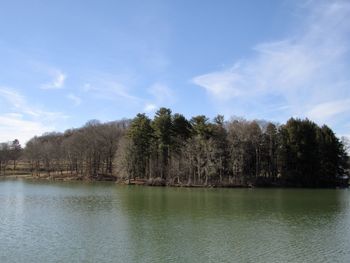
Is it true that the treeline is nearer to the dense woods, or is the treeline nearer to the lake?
the dense woods

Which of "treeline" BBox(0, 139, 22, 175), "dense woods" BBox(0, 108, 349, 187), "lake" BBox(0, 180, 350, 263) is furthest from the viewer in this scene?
"treeline" BBox(0, 139, 22, 175)

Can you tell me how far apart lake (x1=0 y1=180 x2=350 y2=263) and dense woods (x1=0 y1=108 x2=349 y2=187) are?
34.1 m

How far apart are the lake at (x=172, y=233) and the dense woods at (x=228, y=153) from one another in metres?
34.1

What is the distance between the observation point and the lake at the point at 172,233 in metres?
21.0

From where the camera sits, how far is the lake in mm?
20953

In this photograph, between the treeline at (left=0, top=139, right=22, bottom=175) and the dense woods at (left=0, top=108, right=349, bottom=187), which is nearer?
the dense woods at (left=0, top=108, right=349, bottom=187)

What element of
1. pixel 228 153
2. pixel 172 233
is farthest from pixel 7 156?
pixel 172 233

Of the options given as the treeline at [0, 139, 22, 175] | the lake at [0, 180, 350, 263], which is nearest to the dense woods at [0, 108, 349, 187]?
the lake at [0, 180, 350, 263]

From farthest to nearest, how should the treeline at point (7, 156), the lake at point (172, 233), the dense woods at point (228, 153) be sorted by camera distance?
Result: the treeline at point (7, 156), the dense woods at point (228, 153), the lake at point (172, 233)

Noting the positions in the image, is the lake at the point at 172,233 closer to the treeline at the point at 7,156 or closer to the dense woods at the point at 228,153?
the dense woods at the point at 228,153

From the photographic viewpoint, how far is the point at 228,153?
3049 inches

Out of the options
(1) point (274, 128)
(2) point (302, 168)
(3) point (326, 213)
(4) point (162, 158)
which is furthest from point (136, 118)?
(3) point (326, 213)

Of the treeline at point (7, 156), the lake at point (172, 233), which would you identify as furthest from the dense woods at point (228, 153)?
the treeline at point (7, 156)

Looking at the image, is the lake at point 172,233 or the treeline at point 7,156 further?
the treeline at point 7,156
